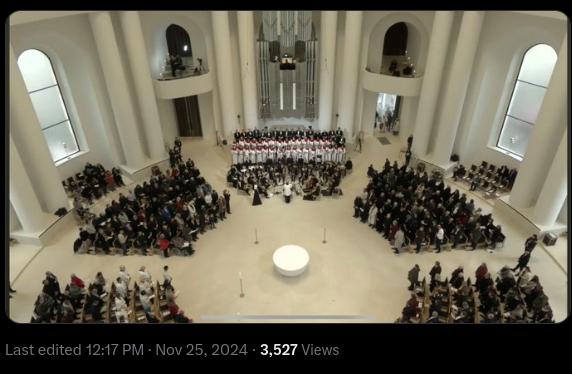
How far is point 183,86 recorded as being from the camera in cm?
1897

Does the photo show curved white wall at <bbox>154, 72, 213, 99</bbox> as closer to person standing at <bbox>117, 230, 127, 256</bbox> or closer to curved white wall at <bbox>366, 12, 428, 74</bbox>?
person standing at <bbox>117, 230, 127, 256</bbox>

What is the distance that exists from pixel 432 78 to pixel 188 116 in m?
12.6

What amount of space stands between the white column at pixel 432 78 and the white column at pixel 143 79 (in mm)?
11891

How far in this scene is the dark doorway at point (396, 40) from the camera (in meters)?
21.8

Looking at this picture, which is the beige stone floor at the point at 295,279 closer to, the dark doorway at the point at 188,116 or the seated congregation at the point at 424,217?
the seated congregation at the point at 424,217

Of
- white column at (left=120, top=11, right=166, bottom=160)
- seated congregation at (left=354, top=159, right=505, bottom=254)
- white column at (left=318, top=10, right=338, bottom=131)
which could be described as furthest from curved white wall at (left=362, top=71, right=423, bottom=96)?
white column at (left=120, top=11, right=166, bottom=160)

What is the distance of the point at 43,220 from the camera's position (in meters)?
14.6

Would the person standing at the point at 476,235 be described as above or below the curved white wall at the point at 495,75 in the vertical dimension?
below

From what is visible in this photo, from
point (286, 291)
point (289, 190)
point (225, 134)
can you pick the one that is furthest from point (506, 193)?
point (225, 134)

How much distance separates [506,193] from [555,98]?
199 inches

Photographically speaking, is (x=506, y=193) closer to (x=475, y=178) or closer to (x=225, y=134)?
(x=475, y=178)

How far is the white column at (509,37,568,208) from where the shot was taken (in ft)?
41.8

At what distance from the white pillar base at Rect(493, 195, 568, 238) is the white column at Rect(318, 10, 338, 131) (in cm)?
904

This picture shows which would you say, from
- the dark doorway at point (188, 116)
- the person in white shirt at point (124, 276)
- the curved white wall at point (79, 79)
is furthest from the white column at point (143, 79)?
the person in white shirt at point (124, 276)
